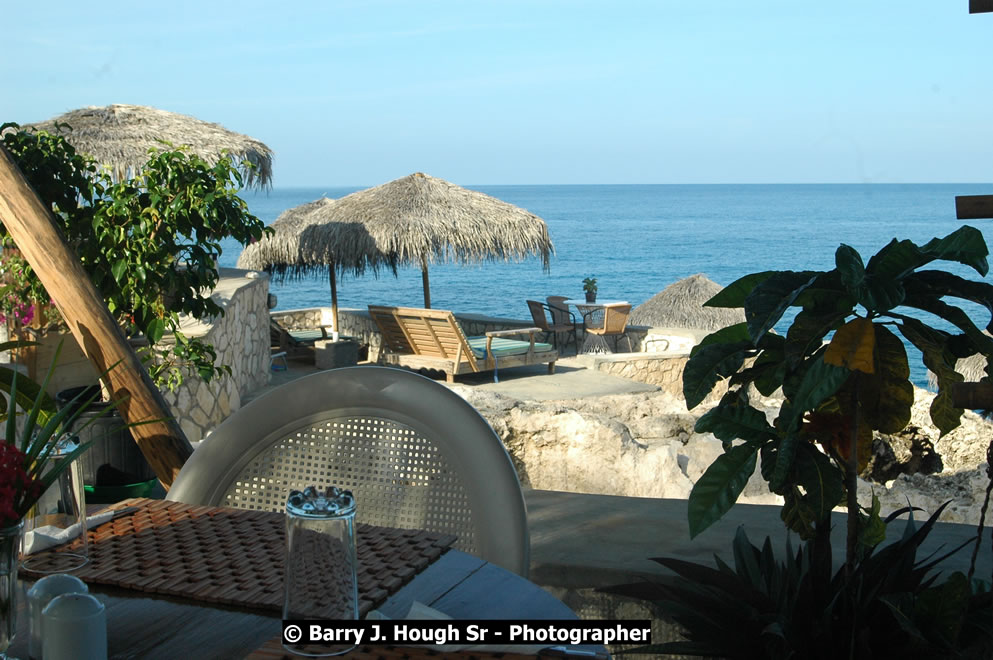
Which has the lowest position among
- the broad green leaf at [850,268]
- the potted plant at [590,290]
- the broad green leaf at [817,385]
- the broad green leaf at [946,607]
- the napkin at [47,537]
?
the broad green leaf at [946,607]

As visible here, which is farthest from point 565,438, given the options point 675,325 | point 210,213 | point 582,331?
point 675,325

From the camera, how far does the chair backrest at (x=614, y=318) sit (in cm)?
1168

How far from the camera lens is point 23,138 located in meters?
3.96

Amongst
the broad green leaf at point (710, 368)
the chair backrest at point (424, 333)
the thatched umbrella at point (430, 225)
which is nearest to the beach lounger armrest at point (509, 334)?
the chair backrest at point (424, 333)

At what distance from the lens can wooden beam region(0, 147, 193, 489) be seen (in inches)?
102

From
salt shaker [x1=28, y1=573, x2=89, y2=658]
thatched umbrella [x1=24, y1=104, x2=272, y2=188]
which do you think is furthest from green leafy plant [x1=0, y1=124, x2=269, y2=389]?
thatched umbrella [x1=24, y1=104, x2=272, y2=188]

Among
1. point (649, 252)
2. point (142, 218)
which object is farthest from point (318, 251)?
point (649, 252)

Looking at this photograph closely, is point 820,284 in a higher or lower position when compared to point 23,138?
lower

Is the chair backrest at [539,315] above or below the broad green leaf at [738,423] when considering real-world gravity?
below

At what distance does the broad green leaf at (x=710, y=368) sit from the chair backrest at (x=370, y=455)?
540mm

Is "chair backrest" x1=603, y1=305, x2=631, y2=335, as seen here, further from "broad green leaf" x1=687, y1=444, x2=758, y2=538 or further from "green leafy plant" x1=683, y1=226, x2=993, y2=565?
"broad green leaf" x1=687, y1=444, x2=758, y2=538

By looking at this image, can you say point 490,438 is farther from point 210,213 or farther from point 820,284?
point 210,213

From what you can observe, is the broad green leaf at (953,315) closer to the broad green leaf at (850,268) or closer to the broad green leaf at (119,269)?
the broad green leaf at (850,268)

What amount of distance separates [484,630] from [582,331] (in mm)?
11651
